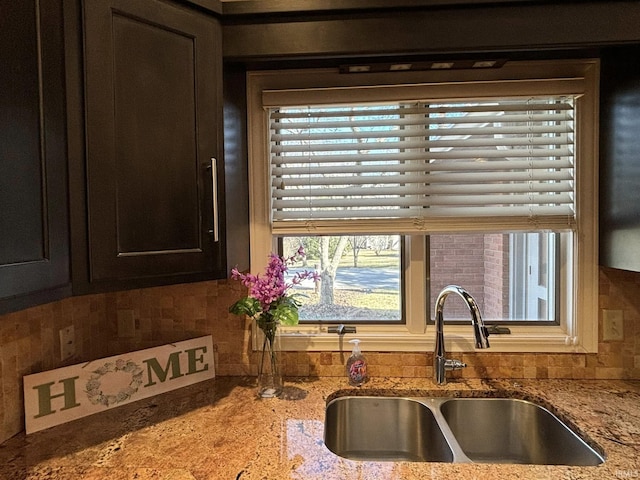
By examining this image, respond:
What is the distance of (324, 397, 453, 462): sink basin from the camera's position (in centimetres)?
148

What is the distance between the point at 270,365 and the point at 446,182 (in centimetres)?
92

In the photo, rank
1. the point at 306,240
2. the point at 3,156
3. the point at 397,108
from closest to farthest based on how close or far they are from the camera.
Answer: the point at 3,156, the point at 397,108, the point at 306,240

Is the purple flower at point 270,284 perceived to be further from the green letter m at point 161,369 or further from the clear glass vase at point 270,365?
the green letter m at point 161,369

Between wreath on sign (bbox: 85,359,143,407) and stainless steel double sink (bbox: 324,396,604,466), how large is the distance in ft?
2.14

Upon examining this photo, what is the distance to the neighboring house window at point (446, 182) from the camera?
1563mm

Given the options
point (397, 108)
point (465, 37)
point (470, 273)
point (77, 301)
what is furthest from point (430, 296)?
point (77, 301)

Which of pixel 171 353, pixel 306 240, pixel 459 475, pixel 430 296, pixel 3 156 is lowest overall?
pixel 459 475

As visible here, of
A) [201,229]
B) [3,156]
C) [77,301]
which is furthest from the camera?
[77,301]

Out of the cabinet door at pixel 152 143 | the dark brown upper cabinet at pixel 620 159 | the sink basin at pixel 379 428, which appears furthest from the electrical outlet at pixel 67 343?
the dark brown upper cabinet at pixel 620 159

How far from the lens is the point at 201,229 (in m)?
1.24

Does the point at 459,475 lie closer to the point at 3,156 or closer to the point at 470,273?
the point at 470,273

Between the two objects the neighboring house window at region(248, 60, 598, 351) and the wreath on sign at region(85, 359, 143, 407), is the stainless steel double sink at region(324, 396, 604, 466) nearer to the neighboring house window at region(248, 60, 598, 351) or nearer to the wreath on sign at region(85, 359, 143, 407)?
the neighboring house window at region(248, 60, 598, 351)

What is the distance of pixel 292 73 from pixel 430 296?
101 cm

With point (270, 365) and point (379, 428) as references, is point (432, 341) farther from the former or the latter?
point (270, 365)
